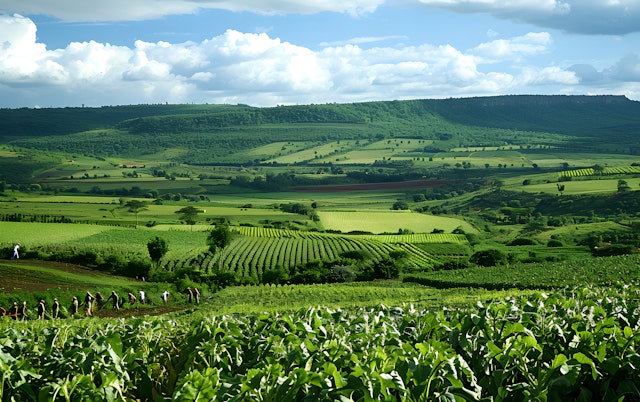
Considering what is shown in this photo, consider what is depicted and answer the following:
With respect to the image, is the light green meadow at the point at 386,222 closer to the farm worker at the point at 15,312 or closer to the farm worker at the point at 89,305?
the farm worker at the point at 89,305

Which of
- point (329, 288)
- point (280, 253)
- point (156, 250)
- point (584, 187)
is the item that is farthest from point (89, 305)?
point (584, 187)

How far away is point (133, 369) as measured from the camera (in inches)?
331

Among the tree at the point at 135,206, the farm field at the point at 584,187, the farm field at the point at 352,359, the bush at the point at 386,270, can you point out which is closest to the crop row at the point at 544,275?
the bush at the point at 386,270

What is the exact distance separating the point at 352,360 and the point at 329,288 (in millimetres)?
44256

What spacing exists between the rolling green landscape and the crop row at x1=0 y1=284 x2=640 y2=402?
25 mm

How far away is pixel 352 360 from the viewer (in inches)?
276

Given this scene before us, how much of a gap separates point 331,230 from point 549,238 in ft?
101

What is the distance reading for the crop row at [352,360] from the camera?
651 cm

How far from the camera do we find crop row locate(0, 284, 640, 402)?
6508 mm

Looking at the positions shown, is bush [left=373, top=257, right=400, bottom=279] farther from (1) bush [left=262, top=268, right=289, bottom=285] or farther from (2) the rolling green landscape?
(1) bush [left=262, top=268, right=289, bottom=285]

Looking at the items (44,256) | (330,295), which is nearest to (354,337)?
(330,295)

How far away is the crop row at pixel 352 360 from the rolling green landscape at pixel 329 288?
0.03m

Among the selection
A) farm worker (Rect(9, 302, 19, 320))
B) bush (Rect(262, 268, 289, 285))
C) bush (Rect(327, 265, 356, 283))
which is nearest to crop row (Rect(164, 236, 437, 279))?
bush (Rect(262, 268, 289, 285))

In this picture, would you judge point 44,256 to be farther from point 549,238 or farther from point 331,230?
point 549,238
